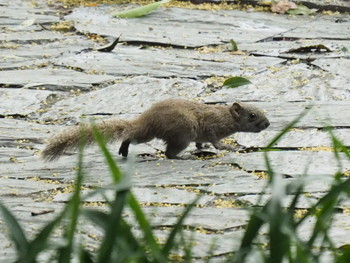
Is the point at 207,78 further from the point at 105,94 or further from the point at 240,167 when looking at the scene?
the point at 240,167

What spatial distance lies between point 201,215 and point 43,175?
1.28m

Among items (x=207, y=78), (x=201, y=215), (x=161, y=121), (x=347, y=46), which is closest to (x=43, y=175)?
(x=161, y=121)

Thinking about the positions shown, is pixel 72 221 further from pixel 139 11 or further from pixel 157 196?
pixel 139 11

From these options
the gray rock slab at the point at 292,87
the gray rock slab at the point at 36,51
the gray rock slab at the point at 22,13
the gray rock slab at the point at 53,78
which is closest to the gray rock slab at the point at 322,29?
the gray rock slab at the point at 292,87

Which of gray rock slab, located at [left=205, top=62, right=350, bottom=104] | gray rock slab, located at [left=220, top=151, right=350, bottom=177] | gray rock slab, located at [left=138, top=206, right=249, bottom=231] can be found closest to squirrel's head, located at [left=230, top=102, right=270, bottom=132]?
gray rock slab, located at [left=220, top=151, right=350, bottom=177]

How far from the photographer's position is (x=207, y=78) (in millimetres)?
8086

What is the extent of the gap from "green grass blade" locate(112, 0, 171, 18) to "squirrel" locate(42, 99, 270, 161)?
141 inches

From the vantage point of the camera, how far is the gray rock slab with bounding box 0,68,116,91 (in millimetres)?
7848

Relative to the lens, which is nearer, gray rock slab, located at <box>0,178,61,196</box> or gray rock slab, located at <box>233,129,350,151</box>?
gray rock slab, located at <box>0,178,61,196</box>

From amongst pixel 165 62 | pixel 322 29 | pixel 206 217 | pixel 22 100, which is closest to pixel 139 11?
pixel 165 62

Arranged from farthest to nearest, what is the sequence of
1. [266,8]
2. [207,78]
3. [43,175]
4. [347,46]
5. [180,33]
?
[266,8], [180,33], [347,46], [207,78], [43,175]

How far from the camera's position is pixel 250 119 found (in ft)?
21.7

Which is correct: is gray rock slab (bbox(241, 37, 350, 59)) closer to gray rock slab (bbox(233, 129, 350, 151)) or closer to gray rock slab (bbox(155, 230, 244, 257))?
gray rock slab (bbox(233, 129, 350, 151))

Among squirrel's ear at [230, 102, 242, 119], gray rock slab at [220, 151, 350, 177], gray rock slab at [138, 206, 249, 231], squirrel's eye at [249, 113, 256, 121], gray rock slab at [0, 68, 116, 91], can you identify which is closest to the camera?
gray rock slab at [138, 206, 249, 231]
